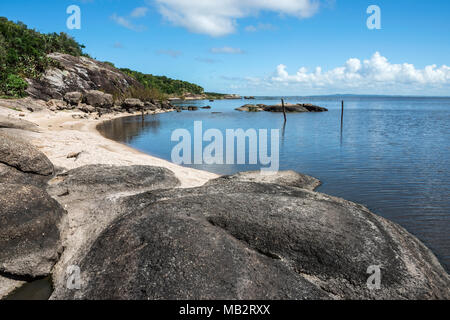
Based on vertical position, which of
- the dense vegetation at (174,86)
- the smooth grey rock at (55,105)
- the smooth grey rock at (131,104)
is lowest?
the smooth grey rock at (55,105)

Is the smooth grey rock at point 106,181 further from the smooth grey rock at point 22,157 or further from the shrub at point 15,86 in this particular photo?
the shrub at point 15,86

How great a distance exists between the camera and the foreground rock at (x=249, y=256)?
15.5 ft

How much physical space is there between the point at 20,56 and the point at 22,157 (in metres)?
47.1

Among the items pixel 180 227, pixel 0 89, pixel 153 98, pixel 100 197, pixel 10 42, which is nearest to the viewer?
pixel 180 227

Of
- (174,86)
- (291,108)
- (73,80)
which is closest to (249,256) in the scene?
(73,80)

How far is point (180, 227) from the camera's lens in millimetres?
5676

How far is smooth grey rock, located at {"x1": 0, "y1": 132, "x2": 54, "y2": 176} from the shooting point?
962 centimetres

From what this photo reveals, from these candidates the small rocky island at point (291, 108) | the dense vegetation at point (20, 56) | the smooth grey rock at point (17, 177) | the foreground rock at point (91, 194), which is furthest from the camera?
the small rocky island at point (291, 108)

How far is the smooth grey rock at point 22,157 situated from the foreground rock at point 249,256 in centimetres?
549

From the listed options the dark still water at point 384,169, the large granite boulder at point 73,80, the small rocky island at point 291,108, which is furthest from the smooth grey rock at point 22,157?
the small rocky island at point 291,108

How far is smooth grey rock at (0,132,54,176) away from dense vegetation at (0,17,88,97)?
3455cm

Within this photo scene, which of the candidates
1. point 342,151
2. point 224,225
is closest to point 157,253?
point 224,225
